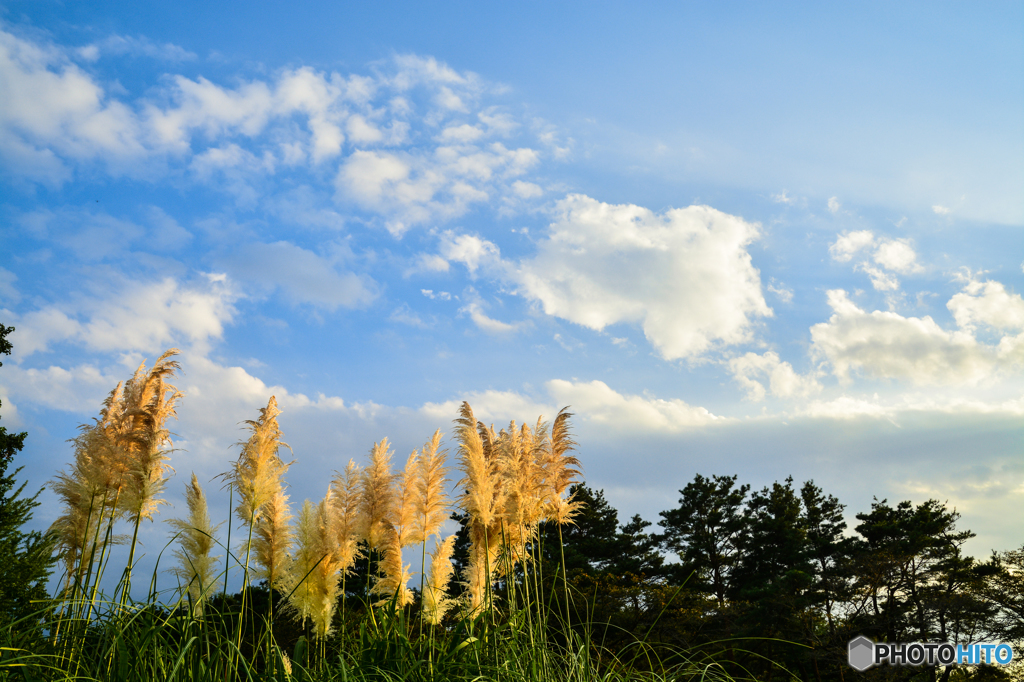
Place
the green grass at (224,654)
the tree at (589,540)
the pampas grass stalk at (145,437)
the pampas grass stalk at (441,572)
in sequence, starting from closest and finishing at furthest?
the green grass at (224,654) < the pampas grass stalk at (145,437) < the pampas grass stalk at (441,572) < the tree at (589,540)

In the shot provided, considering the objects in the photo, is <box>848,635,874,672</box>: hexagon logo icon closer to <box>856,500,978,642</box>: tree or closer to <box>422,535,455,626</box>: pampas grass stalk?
<box>856,500,978,642</box>: tree

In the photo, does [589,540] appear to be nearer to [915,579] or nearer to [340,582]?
[915,579]

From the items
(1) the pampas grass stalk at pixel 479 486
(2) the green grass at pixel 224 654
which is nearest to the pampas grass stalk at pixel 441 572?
(1) the pampas grass stalk at pixel 479 486

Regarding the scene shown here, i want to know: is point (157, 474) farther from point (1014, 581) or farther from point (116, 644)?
point (1014, 581)

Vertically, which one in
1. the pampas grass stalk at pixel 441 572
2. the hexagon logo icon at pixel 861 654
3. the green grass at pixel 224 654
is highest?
the pampas grass stalk at pixel 441 572

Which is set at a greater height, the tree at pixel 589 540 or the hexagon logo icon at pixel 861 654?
the tree at pixel 589 540

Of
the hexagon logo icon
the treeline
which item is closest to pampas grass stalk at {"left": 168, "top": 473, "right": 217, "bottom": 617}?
the treeline

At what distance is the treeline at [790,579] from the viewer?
63.1ft

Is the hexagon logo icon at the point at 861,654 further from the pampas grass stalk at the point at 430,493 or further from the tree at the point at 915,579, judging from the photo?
the pampas grass stalk at the point at 430,493

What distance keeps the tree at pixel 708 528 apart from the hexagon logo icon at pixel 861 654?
211 inches

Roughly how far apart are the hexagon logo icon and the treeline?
288 millimetres

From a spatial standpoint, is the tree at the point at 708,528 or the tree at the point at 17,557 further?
the tree at the point at 708,528

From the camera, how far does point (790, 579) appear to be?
20.7 metres

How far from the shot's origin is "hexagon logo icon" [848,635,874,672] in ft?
58.3
